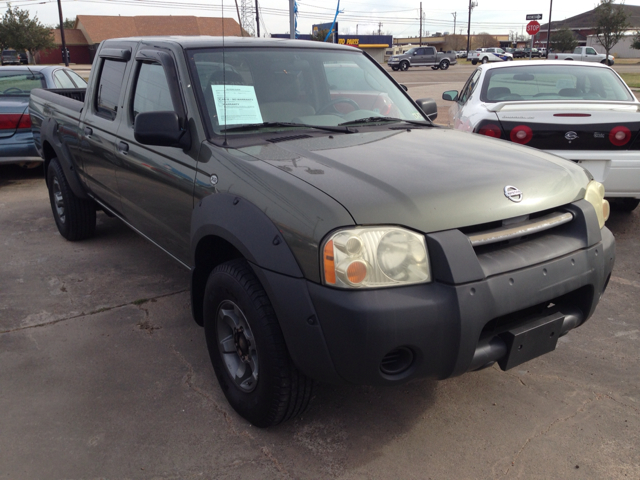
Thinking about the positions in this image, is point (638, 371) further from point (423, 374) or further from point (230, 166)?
point (230, 166)

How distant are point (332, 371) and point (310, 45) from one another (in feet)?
7.74

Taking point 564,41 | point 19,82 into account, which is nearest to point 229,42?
point 19,82

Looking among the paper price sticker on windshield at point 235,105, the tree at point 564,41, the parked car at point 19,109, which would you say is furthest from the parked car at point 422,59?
the paper price sticker on windshield at point 235,105

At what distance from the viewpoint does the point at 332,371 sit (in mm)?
2221

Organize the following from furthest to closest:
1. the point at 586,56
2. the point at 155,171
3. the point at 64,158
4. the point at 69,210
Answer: the point at 586,56 → the point at 69,210 → the point at 64,158 → the point at 155,171

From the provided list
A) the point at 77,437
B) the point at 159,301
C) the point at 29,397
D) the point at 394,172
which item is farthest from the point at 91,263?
the point at 394,172

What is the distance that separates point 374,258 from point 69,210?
13.3 ft

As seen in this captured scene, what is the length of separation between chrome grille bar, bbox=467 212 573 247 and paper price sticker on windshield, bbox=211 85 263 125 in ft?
4.68

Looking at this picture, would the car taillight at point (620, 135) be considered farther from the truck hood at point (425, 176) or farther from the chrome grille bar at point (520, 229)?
the chrome grille bar at point (520, 229)

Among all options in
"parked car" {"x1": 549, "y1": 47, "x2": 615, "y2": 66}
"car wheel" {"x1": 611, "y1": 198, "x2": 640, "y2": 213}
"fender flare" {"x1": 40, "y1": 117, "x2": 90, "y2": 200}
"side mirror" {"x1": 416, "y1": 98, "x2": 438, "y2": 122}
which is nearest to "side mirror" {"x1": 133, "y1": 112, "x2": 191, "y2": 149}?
"side mirror" {"x1": 416, "y1": 98, "x2": 438, "y2": 122}

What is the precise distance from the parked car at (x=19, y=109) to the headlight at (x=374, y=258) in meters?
6.93

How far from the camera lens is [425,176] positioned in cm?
246

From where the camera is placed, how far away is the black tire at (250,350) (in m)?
2.38

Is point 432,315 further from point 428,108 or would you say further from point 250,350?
→ point 428,108
